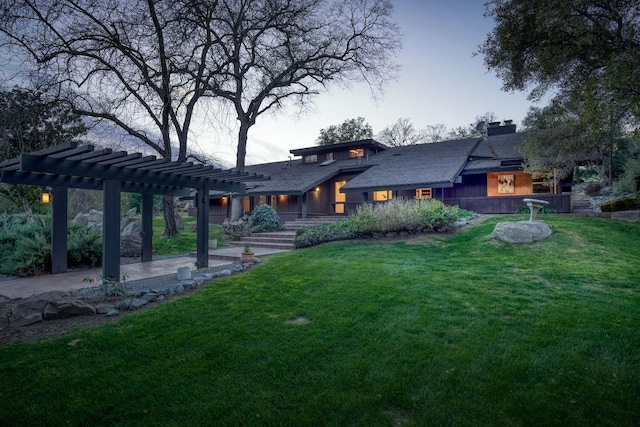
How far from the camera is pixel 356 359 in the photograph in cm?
324

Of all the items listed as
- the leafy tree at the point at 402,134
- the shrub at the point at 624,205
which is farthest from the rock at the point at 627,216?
the leafy tree at the point at 402,134

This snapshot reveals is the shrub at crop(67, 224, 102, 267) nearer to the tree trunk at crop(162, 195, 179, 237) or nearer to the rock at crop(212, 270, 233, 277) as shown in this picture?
the rock at crop(212, 270, 233, 277)

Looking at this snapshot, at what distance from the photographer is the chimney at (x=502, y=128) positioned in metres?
22.4

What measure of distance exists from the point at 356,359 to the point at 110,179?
586cm

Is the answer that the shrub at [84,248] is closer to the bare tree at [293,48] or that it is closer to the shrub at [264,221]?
the shrub at [264,221]

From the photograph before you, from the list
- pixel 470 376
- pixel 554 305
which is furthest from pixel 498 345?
pixel 554 305

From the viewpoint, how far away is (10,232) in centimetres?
945

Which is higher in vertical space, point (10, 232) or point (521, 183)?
point (521, 183)

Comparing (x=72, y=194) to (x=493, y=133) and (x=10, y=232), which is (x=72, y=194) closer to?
(x=10, y=232)

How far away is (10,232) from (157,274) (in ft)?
17.9

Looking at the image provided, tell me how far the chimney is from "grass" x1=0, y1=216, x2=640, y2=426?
19.1 metres

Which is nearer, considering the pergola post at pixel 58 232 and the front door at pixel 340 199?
the pergola post at pixel 58 232

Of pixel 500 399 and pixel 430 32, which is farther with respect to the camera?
pixel 430 32

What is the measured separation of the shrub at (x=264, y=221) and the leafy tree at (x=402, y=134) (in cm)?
2559
